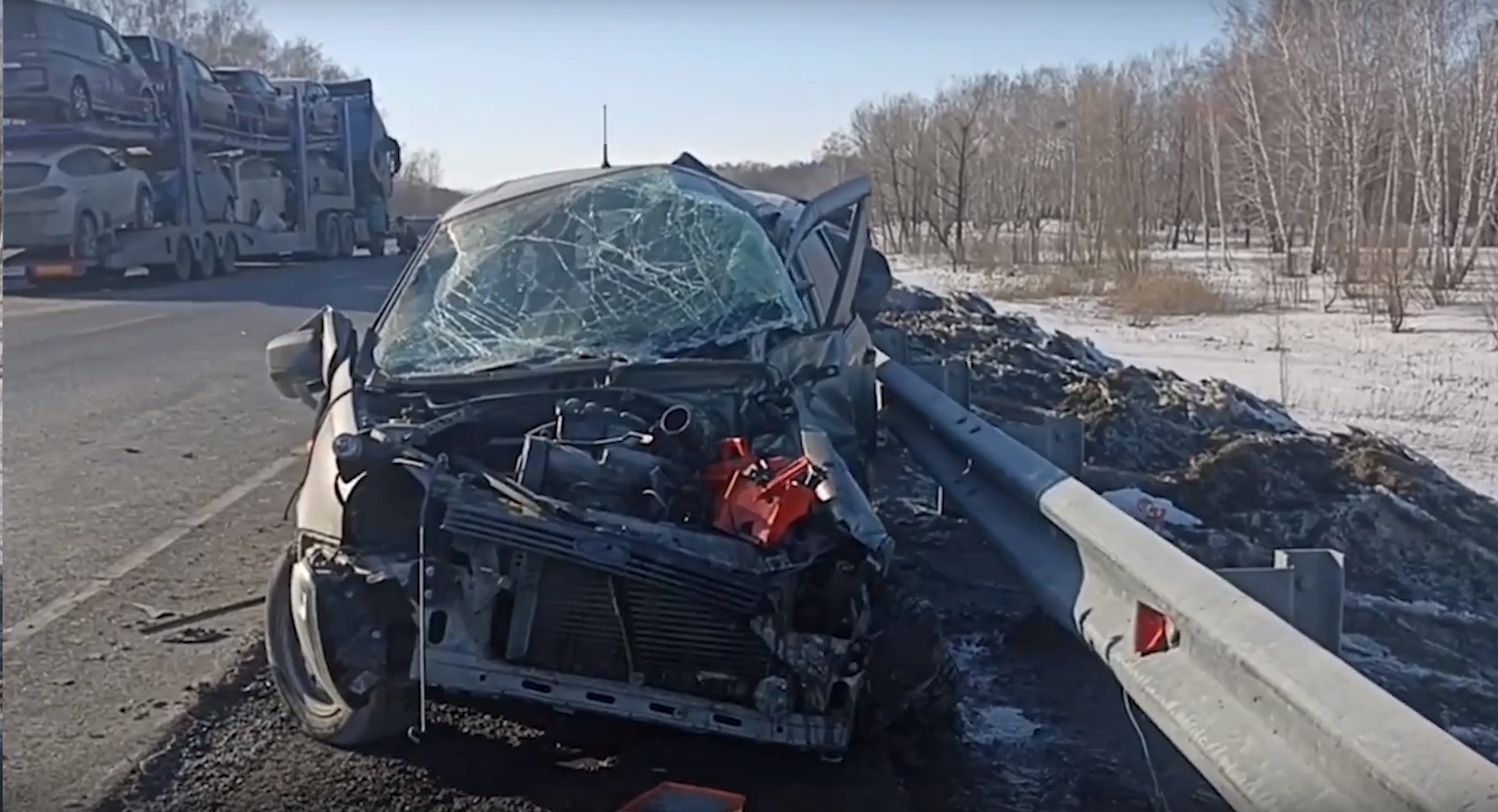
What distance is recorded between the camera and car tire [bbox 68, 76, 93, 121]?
72.8ft

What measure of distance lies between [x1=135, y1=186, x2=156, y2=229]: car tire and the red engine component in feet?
74.8

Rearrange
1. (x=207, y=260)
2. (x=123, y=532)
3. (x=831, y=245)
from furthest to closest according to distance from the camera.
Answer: (x=207, y=260)
(x=831, y=245)
(x=123, y=532)

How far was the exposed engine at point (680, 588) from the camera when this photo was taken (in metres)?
3.85

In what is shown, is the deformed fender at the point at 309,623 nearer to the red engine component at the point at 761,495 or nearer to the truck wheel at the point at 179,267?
the red engine component at the point at 761,495

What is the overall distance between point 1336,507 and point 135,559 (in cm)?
566

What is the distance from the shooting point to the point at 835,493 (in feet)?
13.1

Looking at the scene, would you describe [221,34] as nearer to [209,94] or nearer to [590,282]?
[209,94]

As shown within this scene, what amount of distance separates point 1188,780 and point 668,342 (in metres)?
2.41

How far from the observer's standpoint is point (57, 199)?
22547mm

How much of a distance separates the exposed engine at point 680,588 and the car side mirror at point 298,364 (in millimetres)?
2043

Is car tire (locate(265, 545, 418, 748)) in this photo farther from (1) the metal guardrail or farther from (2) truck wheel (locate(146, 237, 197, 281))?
(2) truck wheel (locate(146, 237, 197, 281))

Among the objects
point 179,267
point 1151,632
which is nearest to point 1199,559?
point 1151,632

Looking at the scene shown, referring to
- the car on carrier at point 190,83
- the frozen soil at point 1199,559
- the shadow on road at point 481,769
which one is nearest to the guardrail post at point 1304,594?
the frozen soil at point 1199,559

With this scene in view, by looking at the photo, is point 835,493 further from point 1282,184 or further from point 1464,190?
point 1282,184
